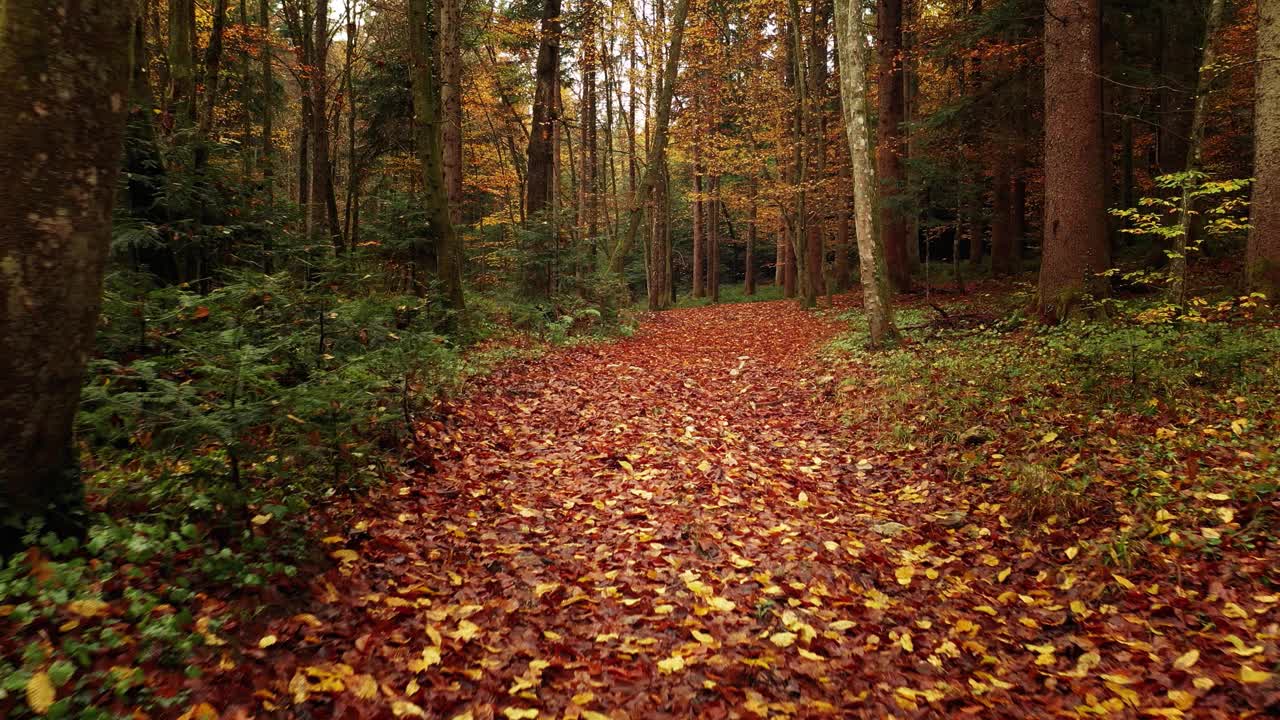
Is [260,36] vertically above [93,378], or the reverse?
[260,36]

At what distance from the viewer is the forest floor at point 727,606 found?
3.13 metres

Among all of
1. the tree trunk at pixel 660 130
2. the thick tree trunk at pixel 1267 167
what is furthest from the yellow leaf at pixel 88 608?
the tree trunk at pixel 660 130

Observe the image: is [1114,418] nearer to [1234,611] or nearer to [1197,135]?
[1234,611]

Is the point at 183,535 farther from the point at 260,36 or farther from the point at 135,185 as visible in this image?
the point at 260,36

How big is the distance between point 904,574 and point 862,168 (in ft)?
24.8

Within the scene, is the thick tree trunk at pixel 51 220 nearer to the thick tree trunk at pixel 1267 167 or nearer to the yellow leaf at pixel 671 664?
the yellow leaf at pixel 671 664

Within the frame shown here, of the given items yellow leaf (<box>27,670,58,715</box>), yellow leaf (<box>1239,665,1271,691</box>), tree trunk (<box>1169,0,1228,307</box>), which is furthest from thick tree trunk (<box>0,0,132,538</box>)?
tree trunk (<box>1169,0,1228,307</box>)

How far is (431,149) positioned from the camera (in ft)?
31.9

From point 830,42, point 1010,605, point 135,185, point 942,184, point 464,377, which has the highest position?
point 830,42

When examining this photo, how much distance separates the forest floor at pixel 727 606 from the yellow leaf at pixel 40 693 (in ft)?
1.73

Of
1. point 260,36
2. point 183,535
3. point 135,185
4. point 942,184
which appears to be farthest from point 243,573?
point 260,36

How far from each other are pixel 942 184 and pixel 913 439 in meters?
11.4

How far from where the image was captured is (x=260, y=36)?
652 inches

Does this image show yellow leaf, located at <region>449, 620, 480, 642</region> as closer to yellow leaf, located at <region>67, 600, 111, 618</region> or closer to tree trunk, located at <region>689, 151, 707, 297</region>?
yellow leaf, located at <region>67, 600, 111, 618</region>
